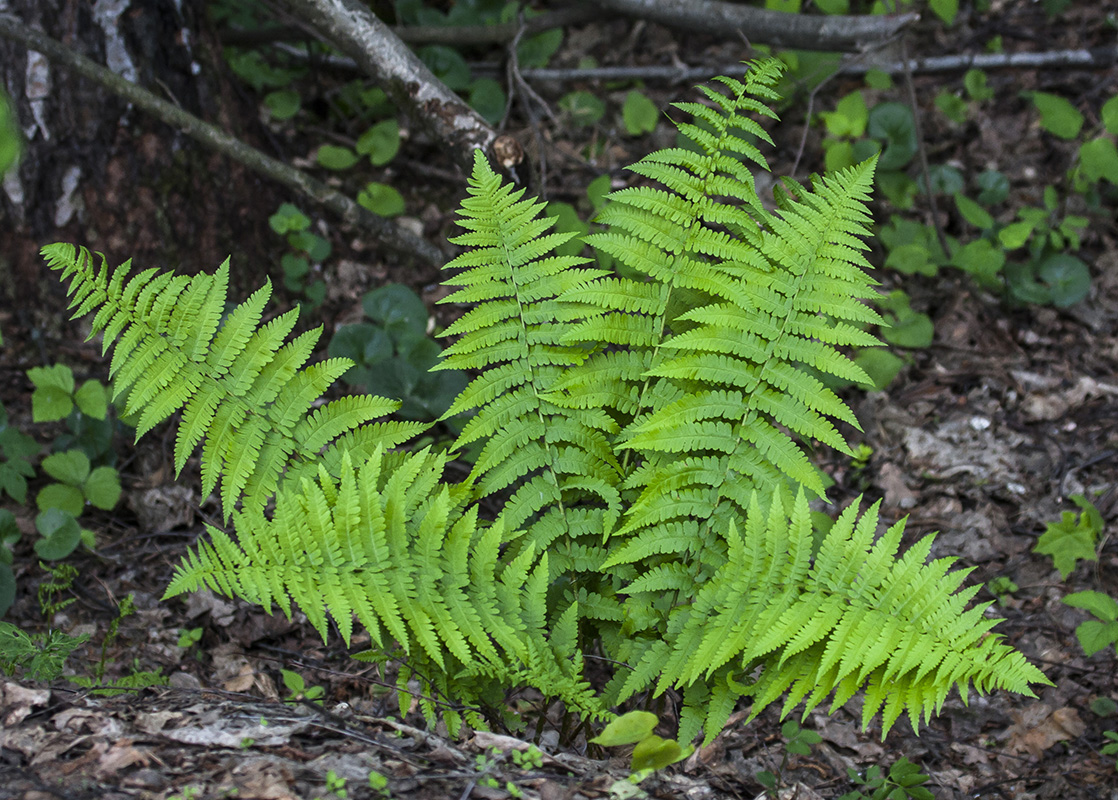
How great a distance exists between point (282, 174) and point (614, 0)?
1963 mm

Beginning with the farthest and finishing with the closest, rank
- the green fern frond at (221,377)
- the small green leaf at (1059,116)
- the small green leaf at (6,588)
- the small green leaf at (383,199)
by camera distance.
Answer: the small green leaf at (383,199), the small green leaf at (1059,116), the small green leaf at (6,588), the green fern frond at (221,377)

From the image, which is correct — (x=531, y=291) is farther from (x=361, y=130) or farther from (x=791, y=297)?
(x=361, y=130)

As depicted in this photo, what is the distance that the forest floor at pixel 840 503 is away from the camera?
1.85 m

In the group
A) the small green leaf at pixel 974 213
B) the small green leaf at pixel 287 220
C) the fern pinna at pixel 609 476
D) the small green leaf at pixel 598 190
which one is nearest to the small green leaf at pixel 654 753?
the fern pinna at pixel 609 476

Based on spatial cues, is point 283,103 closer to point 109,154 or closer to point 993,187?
point 109,154

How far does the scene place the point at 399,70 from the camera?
3238 millimetres

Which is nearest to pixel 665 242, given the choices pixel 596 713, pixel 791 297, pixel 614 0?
pixel 791 297

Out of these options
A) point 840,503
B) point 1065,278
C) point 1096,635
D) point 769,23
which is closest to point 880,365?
point 840,503

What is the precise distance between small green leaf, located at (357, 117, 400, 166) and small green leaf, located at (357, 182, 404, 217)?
278 mm

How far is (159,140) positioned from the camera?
3.69 m

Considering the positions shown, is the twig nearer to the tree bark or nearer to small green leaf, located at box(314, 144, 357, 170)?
small green leaf, located at box(314, 144, 357, 170)

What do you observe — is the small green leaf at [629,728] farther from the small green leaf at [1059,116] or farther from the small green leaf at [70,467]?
the small green leaf at [1059,116]

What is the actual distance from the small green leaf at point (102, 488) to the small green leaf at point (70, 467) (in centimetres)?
3

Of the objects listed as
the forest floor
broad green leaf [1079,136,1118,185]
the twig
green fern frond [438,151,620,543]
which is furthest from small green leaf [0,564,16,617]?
broad green leaf [1079,136,1118,185]
